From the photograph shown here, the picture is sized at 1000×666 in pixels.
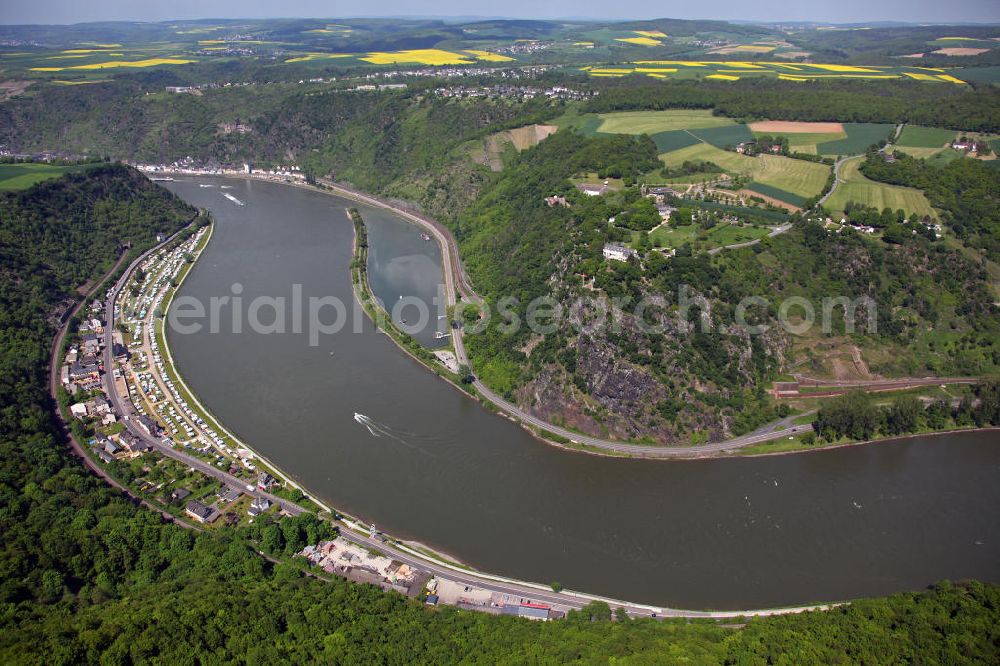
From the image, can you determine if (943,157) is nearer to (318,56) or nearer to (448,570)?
(448,570)

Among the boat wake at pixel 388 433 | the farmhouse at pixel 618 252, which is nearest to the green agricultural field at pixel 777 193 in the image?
the farmhouse at pixel 618 252

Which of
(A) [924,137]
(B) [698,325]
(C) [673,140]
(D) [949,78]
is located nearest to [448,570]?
(B) [698,325]

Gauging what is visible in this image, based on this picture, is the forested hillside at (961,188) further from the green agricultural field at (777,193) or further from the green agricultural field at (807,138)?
the green agricultural field at (777,193)

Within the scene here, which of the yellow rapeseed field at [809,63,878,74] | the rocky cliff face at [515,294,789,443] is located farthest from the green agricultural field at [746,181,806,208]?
the yellow rapeseed field at [809,63,878,74]

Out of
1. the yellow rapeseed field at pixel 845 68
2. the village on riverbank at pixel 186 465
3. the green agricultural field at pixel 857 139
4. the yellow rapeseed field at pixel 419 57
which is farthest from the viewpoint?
the yellow rapeseed field at pixel 419 57

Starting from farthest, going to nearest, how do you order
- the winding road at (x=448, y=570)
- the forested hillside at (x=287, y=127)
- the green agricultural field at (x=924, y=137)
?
the forested hillside at (x=287, y=127)
the green agricultural field at (x=924, y=137)
the winding road at (x=448, y=570)

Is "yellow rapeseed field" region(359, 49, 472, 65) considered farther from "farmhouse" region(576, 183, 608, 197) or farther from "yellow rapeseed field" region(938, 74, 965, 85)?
"farmhouse" region(576, 183, 608, 197)

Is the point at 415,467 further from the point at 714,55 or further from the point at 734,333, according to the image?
the point at 714,55
